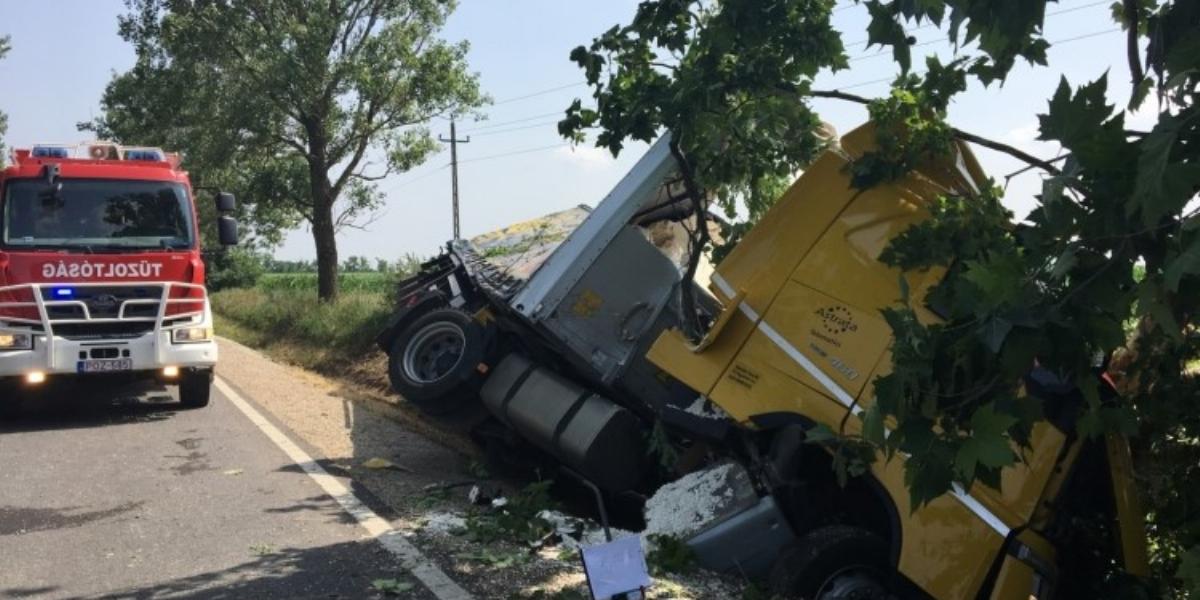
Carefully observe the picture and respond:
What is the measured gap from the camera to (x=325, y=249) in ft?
76.4

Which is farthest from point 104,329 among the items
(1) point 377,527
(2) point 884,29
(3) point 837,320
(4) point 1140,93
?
(4) point 1140,93

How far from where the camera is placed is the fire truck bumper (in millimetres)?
9641

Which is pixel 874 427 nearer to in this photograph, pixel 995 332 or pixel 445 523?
pixel 995 332

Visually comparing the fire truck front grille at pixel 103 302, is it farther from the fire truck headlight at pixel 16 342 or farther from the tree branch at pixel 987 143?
the tree branch at pixel 987 143

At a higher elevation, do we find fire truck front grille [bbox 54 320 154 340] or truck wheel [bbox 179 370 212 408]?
fire truck front grille [bbox 54 320 154 340]

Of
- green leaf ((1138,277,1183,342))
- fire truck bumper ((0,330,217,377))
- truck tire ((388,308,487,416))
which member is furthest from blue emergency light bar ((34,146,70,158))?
green leaf ((1138,277,1183,342))

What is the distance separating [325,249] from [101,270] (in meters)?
13.5

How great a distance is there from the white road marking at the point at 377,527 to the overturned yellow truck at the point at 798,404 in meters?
1.30

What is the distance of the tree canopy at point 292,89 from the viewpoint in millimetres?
20328

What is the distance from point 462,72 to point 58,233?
12.8 metres

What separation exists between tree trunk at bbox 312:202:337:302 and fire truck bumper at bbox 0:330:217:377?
12434 mm

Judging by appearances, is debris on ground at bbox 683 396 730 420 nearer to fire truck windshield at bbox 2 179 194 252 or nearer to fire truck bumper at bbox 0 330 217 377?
fire truck bumper at bbox 0 330 217 377

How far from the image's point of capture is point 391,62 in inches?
826

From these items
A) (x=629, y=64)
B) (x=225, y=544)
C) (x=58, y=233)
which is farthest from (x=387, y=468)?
(x=58, y=233)
